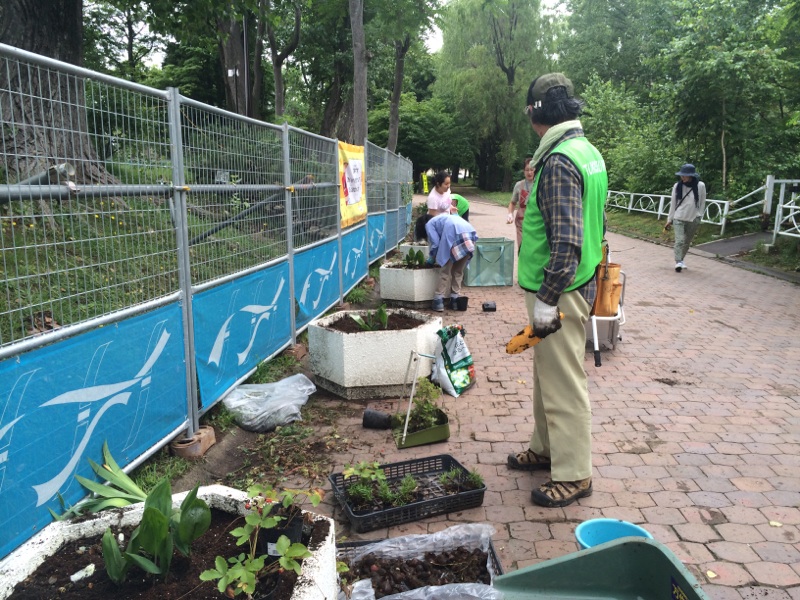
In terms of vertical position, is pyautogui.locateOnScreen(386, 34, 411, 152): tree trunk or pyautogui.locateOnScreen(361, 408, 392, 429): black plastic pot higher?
pyautogui.locateOnScreen(386, 34, 411, 152): tree trunk

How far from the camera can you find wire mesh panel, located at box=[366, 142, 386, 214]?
10.3m

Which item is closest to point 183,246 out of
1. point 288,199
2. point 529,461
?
point 288,199

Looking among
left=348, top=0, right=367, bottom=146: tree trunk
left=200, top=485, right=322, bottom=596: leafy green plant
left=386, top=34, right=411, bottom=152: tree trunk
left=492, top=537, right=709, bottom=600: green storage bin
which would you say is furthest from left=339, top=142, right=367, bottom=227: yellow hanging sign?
left=386, top=34, right=411, bottom=152: tree trunk

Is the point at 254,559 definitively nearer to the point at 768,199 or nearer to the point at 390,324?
the point at 390,324

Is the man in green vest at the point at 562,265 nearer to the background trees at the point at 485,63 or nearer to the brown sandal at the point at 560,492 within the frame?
the brown sandal at the point at 560,492

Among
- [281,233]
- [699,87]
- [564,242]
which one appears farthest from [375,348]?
[699,87]

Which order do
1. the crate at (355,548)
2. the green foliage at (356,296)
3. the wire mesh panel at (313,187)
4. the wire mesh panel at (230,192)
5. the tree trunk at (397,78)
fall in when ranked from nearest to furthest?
the crate at (355,548) → the wire mesh panel at (230,192) → the wire mesh panel at (313,187) → the green foliage at (356,296) → the tree trunk at (397,78)

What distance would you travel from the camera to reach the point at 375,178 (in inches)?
427

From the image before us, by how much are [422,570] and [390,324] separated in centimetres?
314

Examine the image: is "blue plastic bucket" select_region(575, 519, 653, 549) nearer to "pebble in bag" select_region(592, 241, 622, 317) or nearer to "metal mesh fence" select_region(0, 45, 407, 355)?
"metal mesh fence" select_region(0, 45, 407, 355)

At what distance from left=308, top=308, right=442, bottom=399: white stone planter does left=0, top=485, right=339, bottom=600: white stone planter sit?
8.59 ft

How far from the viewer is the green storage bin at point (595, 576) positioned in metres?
2.15

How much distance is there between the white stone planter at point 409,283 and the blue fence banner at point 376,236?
1798 mm

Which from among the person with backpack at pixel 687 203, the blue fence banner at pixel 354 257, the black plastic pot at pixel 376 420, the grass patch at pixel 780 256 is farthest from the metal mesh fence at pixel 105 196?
the grass patch at pixel 780 256
